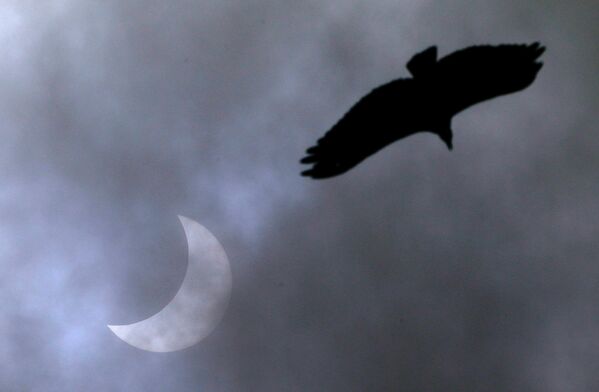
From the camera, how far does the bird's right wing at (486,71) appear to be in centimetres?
1454

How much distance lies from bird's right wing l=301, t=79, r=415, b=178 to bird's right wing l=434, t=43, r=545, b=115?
898 mm

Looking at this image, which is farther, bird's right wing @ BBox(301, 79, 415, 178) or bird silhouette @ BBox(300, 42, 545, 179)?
bird's right wing @ BBox(301, 79, 415, 178)

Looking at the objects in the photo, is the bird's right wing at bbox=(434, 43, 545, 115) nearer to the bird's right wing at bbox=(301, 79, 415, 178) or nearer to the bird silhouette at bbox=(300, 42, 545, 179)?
the bird silhouette at bbox=(300, 42, 545, 179)

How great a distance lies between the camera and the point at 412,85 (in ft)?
50.2

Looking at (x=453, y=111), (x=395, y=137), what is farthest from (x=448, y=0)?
(x=395, y=137)

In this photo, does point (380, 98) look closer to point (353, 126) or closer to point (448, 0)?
point (353, 126)

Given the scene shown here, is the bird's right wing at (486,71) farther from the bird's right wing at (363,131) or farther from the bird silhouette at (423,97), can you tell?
the bird's right wing at (363,131)

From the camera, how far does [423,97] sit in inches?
616

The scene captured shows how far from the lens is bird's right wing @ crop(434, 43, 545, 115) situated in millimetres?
14539

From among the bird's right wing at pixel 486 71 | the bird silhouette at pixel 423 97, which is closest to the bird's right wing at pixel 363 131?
the bird silhouette at pixel 423 97

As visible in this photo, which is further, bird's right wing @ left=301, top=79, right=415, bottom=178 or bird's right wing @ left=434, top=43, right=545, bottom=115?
bird's right wing @ left=301, top=79, right=415, bottom=178

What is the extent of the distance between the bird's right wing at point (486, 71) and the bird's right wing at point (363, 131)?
898mm

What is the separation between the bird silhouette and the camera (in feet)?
47.9

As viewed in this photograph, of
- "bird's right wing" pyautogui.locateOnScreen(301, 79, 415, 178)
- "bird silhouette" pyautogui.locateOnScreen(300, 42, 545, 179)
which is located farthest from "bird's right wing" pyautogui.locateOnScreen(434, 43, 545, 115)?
"bird's right wing" pyautogui.locateOnScreen(301, 79, 415, 178)
